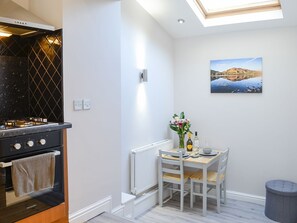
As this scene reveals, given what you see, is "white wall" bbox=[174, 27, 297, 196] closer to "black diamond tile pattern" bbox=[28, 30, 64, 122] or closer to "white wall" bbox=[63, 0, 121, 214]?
"white wall" bbox=[63, 0, 121, 214]

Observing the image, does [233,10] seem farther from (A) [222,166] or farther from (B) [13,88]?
(B) [13,88]

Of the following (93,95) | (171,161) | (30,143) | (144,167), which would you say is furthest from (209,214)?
(30,143)

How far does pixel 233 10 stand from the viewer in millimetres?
3684

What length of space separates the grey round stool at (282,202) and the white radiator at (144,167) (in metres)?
1.42

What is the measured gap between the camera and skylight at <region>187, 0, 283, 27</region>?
3471mm

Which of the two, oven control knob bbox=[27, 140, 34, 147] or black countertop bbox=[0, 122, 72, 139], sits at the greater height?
black countertop bbox=[0, 122, 72, 139]

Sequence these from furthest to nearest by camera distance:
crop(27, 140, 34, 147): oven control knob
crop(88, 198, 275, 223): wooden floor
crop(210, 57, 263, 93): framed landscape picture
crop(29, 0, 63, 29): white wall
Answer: crop(210, 57, 263, 93): framed landscape picture, crop(88, 198, 275, 223): wooden floor, crop(29, 0, 63, 29): white wall, crop(27, 140, 34, 147): oven control knob

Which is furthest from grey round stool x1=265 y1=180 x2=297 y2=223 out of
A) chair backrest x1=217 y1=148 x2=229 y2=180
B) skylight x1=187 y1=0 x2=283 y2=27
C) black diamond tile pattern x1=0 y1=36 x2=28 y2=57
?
black diamond tile pattern x1=0 y1=36 x2=28 y2=57

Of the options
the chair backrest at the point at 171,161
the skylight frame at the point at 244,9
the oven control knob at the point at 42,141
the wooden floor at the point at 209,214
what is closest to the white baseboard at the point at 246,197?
the wooden floor at the point at 209,214

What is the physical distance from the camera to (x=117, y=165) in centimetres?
294

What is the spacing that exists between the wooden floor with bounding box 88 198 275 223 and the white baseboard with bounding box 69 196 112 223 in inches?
23.6

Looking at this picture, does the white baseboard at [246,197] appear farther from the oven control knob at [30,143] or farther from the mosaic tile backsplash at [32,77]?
the oven control knob at [30,143]

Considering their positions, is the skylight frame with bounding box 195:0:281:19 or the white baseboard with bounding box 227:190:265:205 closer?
the skylight frame with bounding box 195:0:281:19

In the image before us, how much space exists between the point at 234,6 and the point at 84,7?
206 cm
